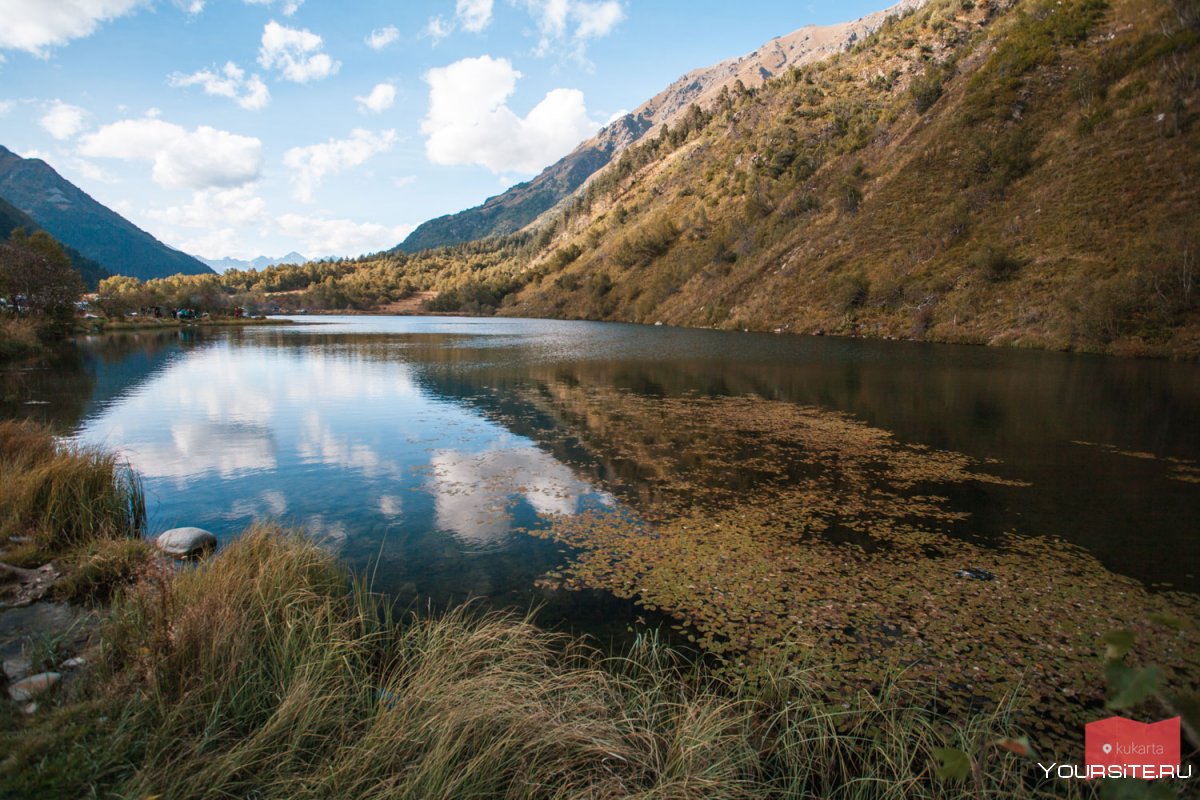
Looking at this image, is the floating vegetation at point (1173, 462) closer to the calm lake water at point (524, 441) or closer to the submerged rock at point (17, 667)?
the calm lake water at point (524, 441)

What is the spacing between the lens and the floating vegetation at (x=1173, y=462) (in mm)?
16438

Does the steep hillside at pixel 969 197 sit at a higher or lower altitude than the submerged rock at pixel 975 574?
higher

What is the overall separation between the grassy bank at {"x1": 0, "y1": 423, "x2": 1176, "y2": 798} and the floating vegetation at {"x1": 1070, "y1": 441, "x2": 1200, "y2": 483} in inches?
581

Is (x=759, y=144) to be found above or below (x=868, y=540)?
above

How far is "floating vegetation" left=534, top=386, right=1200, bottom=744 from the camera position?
7785 millimetres

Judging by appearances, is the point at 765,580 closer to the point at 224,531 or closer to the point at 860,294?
the point at 224,531

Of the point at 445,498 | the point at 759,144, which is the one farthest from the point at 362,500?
the point at 759,144

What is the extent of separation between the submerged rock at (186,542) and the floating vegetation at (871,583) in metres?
6.57

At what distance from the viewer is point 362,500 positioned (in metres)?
14.8

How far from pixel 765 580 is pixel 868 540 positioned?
3200 mm

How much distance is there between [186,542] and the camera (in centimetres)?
1122

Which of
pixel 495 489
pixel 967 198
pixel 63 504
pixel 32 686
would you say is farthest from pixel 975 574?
pixel 967 198

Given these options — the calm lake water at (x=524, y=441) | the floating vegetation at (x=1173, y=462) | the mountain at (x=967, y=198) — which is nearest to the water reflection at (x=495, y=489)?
the calm lake water at (x=524, y=441)

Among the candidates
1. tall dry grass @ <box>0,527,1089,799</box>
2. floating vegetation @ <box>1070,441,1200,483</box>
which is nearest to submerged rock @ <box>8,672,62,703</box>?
tall dry grass @ <box>0,527,1089,799</box>
